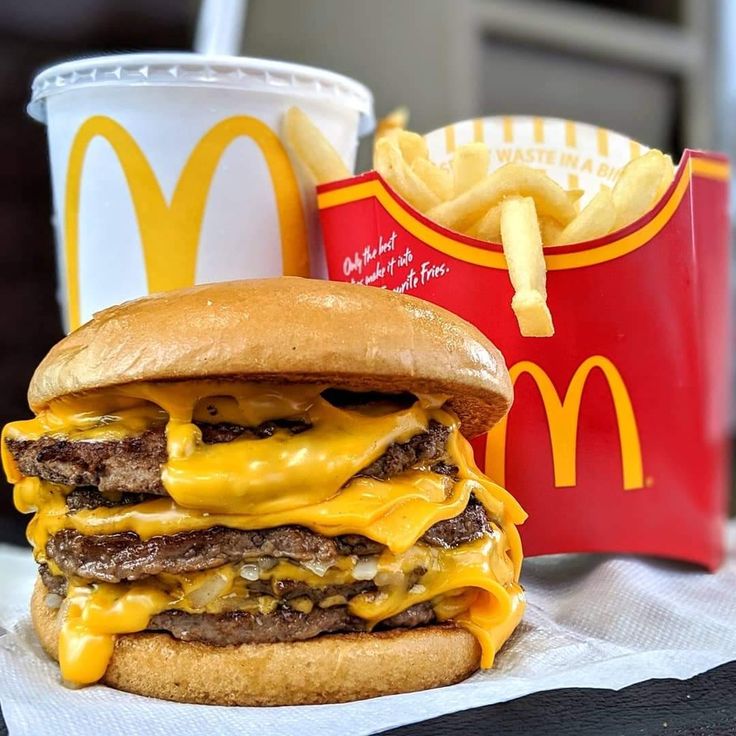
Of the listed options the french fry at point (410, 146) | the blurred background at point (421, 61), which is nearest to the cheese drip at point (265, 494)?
the french fry at point (410, 146)

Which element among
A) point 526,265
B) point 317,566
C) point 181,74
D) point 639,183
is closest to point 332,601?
point 317,566

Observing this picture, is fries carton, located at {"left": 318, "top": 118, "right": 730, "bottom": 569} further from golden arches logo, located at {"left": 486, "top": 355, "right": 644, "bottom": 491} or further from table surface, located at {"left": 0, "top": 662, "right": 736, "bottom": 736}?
table surface, located at {"left": 0, "top": 662, "right": 736, "bottom": 736}

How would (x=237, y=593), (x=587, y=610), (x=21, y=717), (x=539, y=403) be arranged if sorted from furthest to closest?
1. (x=539, y=403)
2. (x=587, y=610)
3. (x=237, y=593)
4. (x=21, y=717)

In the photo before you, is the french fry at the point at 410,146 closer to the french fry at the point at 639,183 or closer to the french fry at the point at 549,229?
the french fry at the point at 549,229

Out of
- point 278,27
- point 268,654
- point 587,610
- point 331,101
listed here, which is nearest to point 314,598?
point 268,654

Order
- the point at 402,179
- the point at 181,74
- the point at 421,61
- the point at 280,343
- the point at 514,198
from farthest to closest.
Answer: the point at 421,61, the point at 181,74, the point at 402,179, the point at 514,198, the point at 280,343

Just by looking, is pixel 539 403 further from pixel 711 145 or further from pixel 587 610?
pixel 711 145

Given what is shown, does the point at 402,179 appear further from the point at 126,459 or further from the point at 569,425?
the point at 126,459
